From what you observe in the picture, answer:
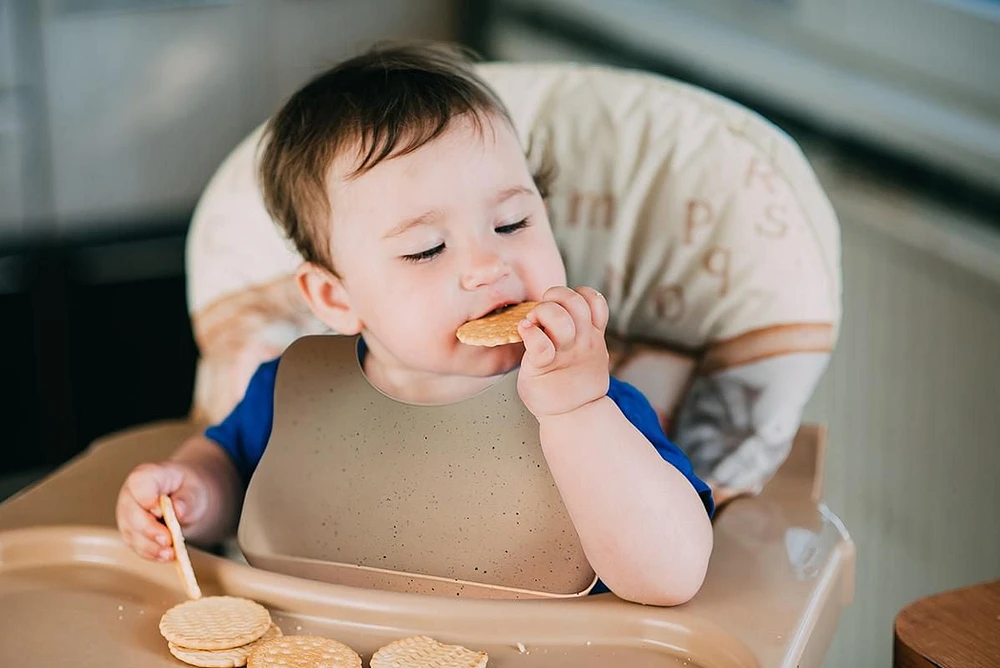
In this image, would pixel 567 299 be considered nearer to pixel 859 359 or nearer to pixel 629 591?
pixel 629 591

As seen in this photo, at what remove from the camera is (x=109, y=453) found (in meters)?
1.14

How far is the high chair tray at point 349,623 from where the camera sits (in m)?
0.85

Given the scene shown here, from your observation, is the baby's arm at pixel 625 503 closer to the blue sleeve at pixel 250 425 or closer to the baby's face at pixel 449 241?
the baby's face at pixel 449 241

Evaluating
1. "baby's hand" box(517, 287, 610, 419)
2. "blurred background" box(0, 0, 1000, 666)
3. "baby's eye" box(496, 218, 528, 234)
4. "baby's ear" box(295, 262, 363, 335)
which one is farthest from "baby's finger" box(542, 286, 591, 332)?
"blurred background" box(0, 0, 1000, 666)

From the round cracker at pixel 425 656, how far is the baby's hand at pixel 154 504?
0.65 ft

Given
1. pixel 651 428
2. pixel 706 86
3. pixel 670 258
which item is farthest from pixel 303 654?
pixel 706 86

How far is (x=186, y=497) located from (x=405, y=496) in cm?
18

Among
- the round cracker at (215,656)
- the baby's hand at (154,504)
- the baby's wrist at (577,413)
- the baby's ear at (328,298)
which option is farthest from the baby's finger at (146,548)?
the baby's wrist at (577,413)

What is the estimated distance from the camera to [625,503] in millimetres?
821

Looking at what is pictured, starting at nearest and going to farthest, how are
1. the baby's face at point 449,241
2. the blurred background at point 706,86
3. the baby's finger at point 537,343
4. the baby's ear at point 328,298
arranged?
1. the baby's finger at point 537,343
2. the baby's face at point 449,241
3. the baby's ear at point 328,298
4. the blurred background at point 706,86

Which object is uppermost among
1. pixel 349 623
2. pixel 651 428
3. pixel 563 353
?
pixel 563 353

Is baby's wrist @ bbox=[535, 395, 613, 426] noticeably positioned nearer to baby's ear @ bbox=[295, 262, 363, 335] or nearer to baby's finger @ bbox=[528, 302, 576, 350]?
baby's finger @ bbox=[528, 302, 576, 350]

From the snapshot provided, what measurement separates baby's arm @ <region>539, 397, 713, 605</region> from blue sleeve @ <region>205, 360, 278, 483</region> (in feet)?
0.99

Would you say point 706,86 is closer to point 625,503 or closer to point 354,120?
point 354,120
